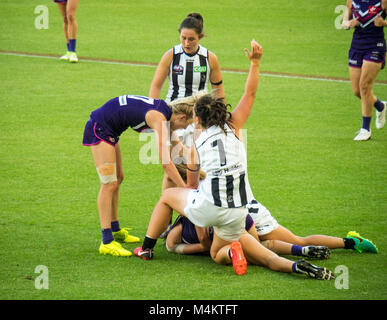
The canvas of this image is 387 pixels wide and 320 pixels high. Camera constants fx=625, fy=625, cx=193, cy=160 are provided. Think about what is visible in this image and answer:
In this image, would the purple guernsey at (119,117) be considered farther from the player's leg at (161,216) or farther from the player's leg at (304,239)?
the player's leg at (304,239)

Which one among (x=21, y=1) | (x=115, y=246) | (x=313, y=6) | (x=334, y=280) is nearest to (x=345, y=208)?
(x=334, y=280)

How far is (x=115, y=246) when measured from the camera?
5.20 metres

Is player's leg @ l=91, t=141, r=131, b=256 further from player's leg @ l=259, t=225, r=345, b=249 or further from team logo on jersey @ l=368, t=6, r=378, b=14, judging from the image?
team logo on jersey @ l=368, t=6, r=378, b=14

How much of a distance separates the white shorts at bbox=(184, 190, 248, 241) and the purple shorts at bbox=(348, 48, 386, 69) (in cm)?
492

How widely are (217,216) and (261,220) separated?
26.6 inches

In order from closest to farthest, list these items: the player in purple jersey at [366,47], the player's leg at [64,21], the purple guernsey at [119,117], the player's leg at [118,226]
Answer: the purple guernsey at [119,117]
the player's leg at [118,226]
the player in purple jersey at [366,47]
the player's leg at [64,21]

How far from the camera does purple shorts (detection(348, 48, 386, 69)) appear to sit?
8797 millimetres

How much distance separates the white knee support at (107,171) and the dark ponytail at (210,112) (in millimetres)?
940

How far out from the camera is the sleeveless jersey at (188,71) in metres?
6.32

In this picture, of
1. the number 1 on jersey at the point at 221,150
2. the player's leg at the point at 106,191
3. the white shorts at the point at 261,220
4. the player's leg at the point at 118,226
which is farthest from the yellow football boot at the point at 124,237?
the number 1 on jersey at the point at 221,150

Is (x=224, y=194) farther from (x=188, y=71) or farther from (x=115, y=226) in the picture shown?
(x=188, y=71)

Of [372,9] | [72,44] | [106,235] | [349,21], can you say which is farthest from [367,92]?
[72,44]

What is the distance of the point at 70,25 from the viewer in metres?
13.1

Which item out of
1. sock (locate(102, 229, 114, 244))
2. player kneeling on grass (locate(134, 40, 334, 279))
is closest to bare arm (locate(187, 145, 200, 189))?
player kneeling on grass (locate(134, 40, 334, 279))
